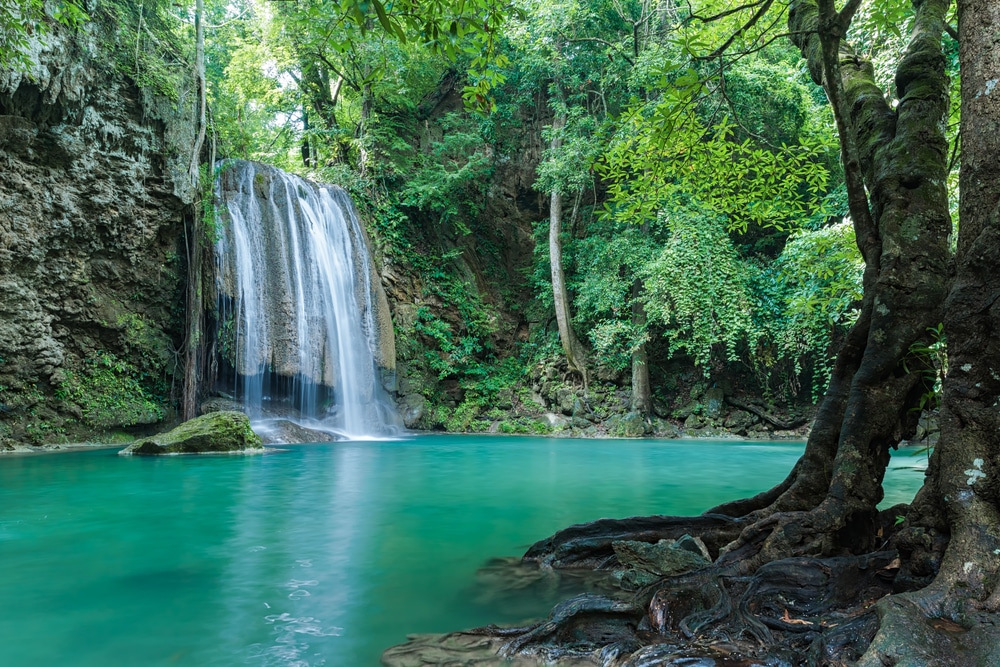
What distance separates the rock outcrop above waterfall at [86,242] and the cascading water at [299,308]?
1386 mm

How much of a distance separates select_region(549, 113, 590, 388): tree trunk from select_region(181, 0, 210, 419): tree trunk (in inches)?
369

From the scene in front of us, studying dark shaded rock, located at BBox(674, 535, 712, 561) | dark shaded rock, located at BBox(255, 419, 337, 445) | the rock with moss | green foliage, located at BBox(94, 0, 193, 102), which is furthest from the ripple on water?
green foliage, located at BBox(94, 0, 193, 102)

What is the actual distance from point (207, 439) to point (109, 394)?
10.9ft

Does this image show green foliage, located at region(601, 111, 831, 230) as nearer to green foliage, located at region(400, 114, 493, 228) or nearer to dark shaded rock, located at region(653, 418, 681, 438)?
dark shaded rock, located at region(653, 418, 681, 438)

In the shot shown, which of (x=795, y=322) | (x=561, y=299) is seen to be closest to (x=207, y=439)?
(x=561, y=299)

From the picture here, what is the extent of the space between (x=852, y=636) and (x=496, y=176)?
2057cm

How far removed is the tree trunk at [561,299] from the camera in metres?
17.7

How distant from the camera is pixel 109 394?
12.1 m

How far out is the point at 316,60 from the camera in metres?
19.7

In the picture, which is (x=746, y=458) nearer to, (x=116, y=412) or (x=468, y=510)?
(x=468, y=510)

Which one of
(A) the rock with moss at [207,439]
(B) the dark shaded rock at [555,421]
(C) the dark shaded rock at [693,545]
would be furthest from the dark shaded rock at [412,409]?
(C) the dark shaded rock at [693,545]

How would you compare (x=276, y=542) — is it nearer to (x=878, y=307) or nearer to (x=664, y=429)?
(x=878, y=307)

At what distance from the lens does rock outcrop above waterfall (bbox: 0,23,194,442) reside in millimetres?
10586

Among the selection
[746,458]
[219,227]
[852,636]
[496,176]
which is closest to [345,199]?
[219,227]
